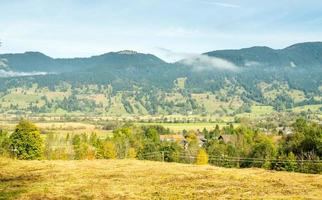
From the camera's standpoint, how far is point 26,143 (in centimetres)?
7700

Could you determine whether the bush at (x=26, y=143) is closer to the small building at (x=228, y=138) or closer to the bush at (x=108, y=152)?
the bush at (x=108, y=152)

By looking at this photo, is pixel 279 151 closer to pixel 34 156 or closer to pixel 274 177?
pixel 34 156

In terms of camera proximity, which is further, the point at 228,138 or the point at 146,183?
the point at 228,138

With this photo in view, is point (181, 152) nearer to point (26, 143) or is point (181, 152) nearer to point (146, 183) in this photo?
point (26, 143)

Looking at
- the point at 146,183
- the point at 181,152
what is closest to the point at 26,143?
the point at 181,152

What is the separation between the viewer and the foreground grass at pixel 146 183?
24.5 m

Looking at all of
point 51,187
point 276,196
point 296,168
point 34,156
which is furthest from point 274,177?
point 34,156

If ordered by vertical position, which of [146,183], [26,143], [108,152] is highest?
[146,183]

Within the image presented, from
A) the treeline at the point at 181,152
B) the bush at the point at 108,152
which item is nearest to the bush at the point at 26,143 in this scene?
the treeline at the point at 181,152

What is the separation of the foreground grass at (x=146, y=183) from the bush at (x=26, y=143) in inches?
1623

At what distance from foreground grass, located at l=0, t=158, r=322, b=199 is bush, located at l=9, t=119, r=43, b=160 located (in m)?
41.2

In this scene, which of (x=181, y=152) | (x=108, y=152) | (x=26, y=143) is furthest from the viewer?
(x=181, y=152)

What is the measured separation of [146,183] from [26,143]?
53.4 m

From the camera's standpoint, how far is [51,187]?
27047 millimetres
